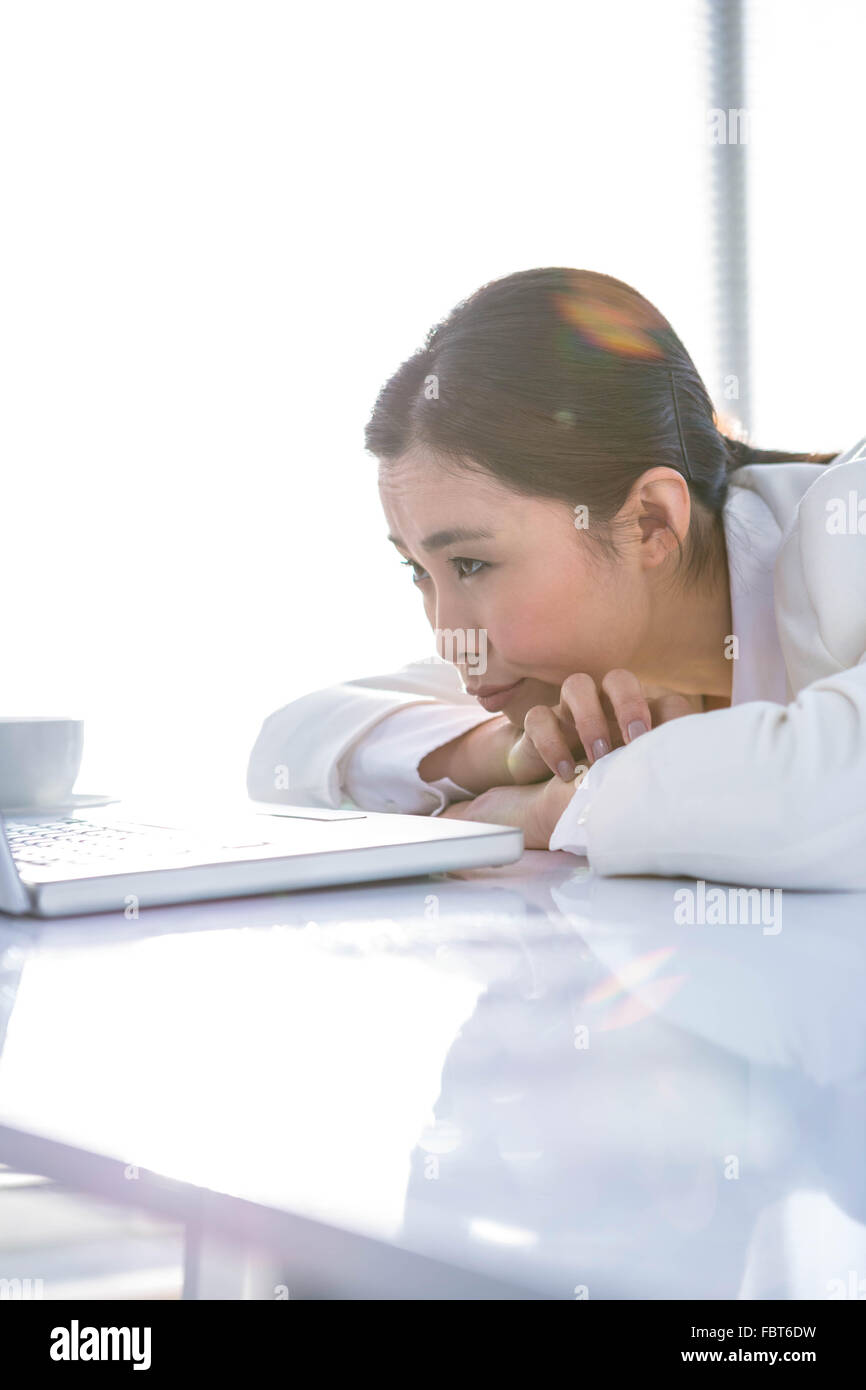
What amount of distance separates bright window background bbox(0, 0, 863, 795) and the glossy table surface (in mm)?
1689

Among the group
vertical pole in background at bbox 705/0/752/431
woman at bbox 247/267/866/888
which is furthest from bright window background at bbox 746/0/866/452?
woman at bbox 247/267/866/888

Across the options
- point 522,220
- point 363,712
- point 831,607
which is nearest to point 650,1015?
point 831,607

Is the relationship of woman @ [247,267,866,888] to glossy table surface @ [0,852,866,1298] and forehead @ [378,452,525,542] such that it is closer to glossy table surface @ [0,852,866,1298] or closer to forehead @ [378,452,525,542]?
forehead @ [378,452,525,542]

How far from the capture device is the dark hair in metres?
1.09

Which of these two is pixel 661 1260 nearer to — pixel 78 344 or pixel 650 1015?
pixel 650 1015

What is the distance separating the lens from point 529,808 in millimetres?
846

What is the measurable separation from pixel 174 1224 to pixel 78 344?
2.22 metres

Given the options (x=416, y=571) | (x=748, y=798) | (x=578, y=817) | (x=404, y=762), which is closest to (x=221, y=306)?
(x=416, y=571)

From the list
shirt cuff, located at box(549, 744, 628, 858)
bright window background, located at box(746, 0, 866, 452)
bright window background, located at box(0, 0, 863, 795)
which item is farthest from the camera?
bright window background, located at box(746, 0, 866, 452)

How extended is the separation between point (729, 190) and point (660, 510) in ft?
6.43

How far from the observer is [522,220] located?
247cm

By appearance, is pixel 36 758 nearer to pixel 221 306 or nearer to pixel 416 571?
pixel 416 571
